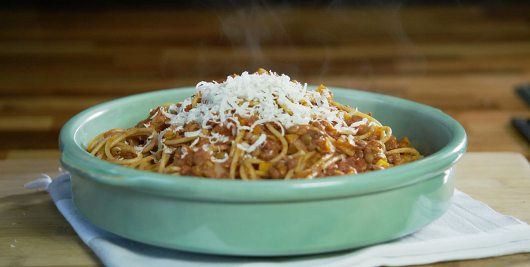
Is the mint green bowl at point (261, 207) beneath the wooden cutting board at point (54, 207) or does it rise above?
above

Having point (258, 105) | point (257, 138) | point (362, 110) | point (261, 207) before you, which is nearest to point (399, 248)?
point (261, 207)

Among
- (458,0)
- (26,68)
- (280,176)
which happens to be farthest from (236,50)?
(280,176)

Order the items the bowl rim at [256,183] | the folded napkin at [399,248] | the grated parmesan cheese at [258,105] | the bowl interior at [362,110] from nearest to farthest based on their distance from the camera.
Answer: the bowl rim at [256,183]
the folded napkin at [399,248]
the grated parmesan cheese at [258,105]
the bowl interior at [362,110]

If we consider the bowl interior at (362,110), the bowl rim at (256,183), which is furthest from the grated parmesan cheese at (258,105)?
the bowl rim at (256,183)

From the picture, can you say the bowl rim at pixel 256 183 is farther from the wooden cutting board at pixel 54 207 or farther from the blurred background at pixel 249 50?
the blurred background at pixel 249 50

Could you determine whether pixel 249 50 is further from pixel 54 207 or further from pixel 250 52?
pixel 54 207

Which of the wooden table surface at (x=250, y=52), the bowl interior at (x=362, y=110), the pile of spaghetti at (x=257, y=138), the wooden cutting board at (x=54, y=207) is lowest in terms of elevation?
the wooden table surface at (x=250, y=52)

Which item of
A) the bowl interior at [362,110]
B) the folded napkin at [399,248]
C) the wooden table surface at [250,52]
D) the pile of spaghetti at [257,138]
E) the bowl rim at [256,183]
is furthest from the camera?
the wooden table surface at [250,52]

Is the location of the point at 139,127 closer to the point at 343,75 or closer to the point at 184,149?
the point at 184,149
